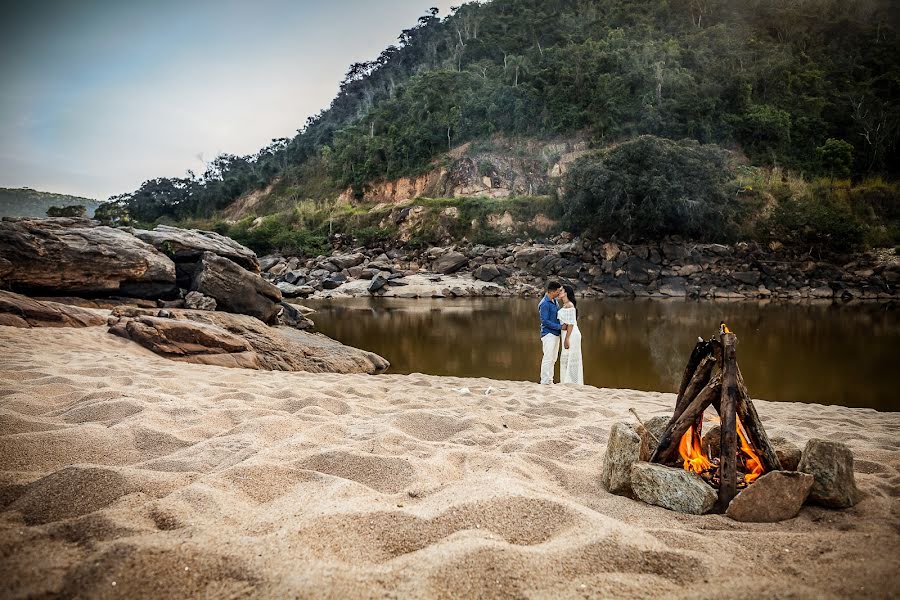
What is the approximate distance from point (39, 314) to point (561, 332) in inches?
324

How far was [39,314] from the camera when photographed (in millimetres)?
7016

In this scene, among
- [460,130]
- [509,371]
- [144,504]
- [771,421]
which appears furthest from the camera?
[460,130]

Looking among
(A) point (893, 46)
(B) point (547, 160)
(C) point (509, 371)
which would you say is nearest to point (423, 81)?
(B) point (547, 160)

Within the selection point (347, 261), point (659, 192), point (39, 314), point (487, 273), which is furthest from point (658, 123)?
point (39, 314)

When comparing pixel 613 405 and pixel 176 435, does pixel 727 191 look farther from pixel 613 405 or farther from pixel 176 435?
pixel 176 435

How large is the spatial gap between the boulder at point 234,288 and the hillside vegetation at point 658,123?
1987 cm

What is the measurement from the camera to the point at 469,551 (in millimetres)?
Answer: 1837

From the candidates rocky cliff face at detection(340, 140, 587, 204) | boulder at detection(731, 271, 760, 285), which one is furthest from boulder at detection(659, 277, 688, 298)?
rocky cliff face at detection(340, 140, 587, 204)

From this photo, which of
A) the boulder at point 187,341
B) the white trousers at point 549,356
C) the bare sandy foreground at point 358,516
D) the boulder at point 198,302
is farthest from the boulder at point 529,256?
the bare sandy foreground at point 358,516

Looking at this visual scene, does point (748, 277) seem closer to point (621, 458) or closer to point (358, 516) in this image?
point (621, 458)

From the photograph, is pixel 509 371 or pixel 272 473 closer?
pixel 272 473

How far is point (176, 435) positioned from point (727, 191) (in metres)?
32.5

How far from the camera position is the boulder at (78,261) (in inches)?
311

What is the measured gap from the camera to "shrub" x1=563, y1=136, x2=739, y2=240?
26.4 metres
